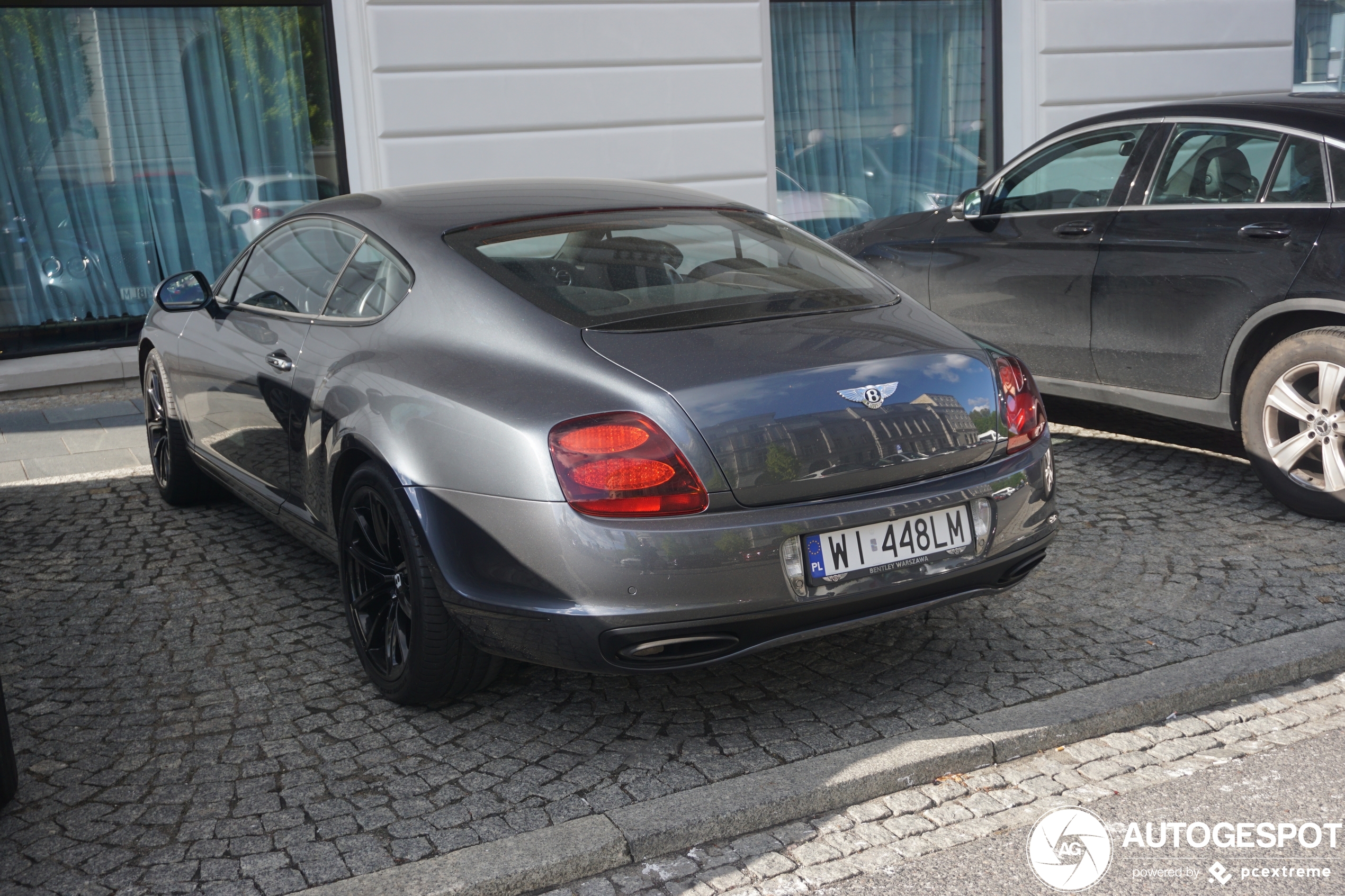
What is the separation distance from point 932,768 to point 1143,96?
33.0 feet

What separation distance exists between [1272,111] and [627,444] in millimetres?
Result: 3693

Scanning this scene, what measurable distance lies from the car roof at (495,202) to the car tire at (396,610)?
86 centimetres

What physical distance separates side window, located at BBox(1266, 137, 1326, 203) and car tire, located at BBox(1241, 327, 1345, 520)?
544mm

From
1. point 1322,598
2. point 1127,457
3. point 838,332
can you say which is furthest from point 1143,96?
point 838,332

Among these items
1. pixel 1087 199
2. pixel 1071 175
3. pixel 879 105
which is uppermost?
pixel 879 105

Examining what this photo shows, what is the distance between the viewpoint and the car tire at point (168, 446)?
5586 millimetres

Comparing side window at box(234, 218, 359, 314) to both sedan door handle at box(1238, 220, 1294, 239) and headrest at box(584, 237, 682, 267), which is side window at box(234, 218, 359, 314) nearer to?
headrest at box(584, 237, 682, 267)

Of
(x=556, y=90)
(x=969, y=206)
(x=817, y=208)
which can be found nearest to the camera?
(x=969, y=206)

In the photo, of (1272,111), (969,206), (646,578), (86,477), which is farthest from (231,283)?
(1272,111)

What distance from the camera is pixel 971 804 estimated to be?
3.16m

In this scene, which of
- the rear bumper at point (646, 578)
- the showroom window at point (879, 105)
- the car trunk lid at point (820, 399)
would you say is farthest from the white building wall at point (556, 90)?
the rear bumper at point (646, 578)

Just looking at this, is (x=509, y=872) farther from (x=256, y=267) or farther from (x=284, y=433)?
(x=256, y=267)

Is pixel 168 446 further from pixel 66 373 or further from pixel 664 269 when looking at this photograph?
pixel 66 373

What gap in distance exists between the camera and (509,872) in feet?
9.25
